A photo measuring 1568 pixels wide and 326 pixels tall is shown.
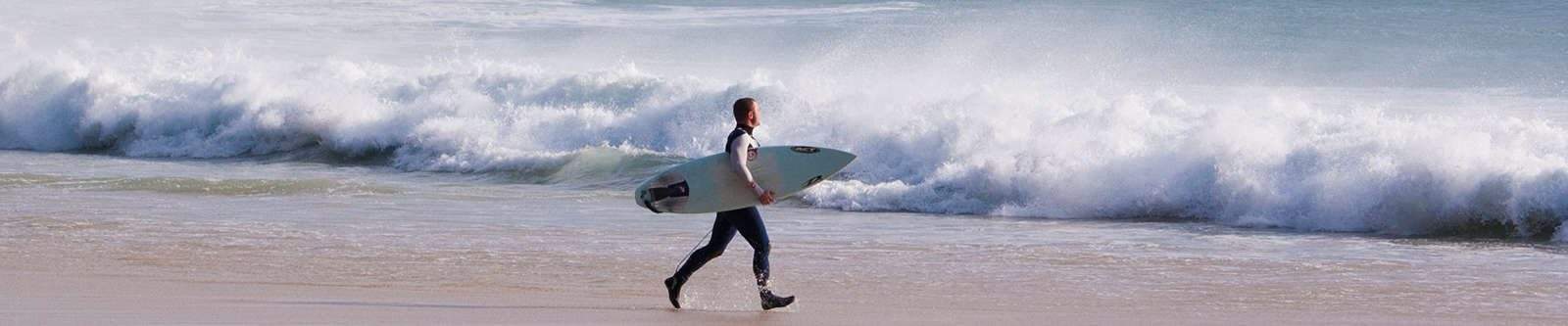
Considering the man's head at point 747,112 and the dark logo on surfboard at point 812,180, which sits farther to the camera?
the dark logo on surfboard at point 812,180

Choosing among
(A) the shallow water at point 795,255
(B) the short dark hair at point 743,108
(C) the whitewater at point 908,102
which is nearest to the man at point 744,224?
(B) the short dark hair at point 743,108

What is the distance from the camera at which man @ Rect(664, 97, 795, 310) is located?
23.8ft

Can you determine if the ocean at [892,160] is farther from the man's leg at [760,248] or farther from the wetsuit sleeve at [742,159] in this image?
the wetsuit sleeve at [742,159]

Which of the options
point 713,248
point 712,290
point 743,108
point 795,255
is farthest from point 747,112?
point 795,255

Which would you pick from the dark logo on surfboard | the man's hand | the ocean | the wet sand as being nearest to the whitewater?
the ocean

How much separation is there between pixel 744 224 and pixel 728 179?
0.18m

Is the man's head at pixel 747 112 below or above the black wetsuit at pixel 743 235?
above

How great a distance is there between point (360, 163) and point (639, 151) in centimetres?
303

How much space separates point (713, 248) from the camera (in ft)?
24.7

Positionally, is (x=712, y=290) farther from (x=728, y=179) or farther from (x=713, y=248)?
(x=728, y=179)

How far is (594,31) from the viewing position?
3419cm

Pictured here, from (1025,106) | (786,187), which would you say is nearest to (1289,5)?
(1025,106)

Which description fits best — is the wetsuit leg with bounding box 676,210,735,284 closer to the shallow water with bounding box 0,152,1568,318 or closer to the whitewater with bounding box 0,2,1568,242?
the shallow water with bounding box 0,152,1568,318

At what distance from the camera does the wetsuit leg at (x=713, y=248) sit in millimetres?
7492
